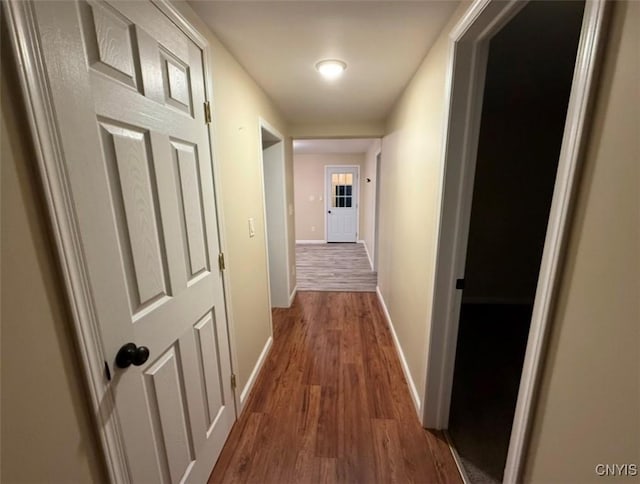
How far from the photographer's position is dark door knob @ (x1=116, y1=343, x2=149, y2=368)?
80 cm

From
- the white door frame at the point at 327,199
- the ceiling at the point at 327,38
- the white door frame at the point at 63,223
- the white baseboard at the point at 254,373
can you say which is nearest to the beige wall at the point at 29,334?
the white door frame at the point at 63,223

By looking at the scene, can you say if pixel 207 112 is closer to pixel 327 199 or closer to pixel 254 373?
pixel 254 373

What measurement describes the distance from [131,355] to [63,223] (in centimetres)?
45

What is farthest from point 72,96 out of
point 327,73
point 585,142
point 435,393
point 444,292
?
point 435,393

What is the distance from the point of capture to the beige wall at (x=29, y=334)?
0.55 m

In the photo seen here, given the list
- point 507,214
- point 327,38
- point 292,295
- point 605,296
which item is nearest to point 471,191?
point 605,296

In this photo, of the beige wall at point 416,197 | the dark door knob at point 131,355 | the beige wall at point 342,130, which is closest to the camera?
the dark door knob at point 131,355

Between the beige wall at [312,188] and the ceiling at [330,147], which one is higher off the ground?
the ceiling at [330,147]

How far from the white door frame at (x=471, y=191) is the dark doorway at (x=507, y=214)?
1.03ft

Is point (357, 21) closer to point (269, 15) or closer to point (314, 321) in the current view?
point (269, 15)

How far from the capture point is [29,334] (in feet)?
1.92

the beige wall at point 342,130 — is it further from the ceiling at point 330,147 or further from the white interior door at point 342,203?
the white interior door at point 342,203

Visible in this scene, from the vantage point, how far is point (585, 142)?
0.60 metres

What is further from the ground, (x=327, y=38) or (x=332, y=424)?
(x=327, y=38)
